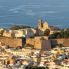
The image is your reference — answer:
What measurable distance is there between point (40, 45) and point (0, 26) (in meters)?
13.6

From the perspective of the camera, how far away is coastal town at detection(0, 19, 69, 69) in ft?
143

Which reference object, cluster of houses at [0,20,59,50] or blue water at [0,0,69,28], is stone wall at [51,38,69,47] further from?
blue water at [0,0,69,28]

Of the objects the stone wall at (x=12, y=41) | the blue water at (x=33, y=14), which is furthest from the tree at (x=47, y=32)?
the blue water at (x=33, y=14)

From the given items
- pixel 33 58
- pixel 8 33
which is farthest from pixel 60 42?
pixel 33 58

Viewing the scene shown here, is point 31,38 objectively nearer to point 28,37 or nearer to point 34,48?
point 28,37

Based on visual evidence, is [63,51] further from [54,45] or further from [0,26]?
[0,26]

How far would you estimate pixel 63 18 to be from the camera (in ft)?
232

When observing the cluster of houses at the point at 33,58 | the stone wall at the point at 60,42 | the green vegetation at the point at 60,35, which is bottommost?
the cluster of houses at the point at 33,58

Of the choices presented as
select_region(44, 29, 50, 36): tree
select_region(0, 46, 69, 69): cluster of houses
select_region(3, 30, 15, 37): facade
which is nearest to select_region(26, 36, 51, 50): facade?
select_region(0, 46, 69, 69): cluster of houses

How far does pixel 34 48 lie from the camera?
52031 millimetres

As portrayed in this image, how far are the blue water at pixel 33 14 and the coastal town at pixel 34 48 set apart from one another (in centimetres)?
706

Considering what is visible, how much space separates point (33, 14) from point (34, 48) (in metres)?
23.4

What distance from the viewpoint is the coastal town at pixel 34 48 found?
4350 cm

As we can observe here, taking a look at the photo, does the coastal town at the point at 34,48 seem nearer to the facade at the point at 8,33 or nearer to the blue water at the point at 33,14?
the facade at the point at 8,33
